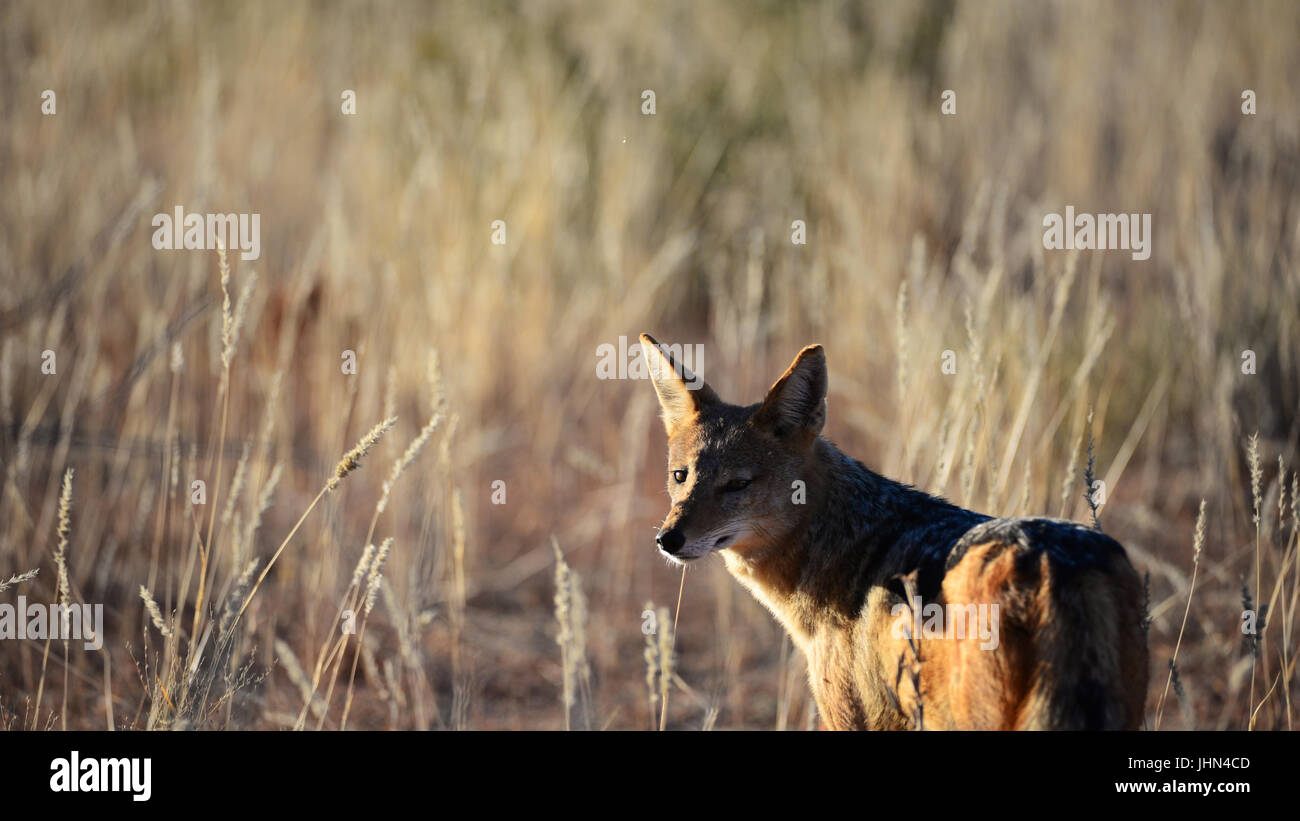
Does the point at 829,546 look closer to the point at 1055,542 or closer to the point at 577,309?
the point at 1055,542

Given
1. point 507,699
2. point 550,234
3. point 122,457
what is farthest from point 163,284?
point 507,699

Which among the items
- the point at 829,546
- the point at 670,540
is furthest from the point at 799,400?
the point at 670,540

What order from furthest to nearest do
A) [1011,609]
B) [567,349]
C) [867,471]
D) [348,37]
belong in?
[348,37] → [567,349] → [867,471] → [1011,609]

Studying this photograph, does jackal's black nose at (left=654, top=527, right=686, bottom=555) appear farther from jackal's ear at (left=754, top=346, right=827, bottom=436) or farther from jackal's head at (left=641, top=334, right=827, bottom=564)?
jackal's ear at (left=754, top=346, right=827, bottom=436)

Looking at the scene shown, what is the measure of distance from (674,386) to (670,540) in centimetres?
73

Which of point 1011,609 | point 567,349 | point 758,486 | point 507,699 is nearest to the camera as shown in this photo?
point 1011,609

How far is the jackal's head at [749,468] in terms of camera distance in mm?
3434

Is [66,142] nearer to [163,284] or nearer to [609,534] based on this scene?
[163,284]

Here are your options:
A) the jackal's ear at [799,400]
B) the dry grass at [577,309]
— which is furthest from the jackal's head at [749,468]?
the dry grass at [577,309]

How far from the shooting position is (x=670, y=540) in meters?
3.33

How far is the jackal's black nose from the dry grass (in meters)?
0.96

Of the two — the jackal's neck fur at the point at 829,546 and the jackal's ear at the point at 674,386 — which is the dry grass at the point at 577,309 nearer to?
the jackal's neck fur at the point at 829,546

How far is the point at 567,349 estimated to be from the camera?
24.7ft
